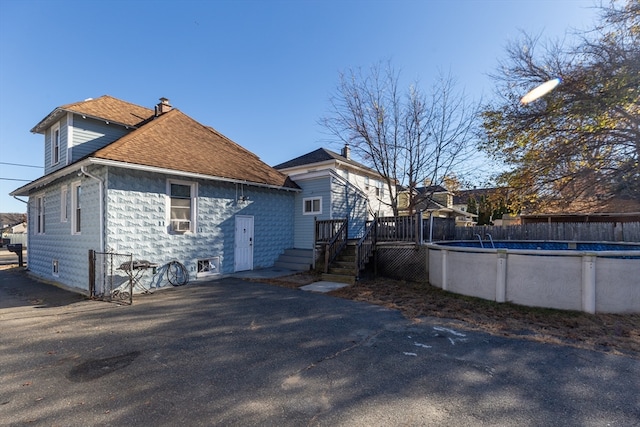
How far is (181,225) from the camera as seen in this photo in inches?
371

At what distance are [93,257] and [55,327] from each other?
2.69m

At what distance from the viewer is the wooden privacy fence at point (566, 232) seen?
1098cm

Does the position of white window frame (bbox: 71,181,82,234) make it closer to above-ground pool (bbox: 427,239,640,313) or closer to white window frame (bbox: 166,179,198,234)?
white window frame (bbox: 166,179,198,234)

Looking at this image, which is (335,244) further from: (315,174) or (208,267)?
(208,267)

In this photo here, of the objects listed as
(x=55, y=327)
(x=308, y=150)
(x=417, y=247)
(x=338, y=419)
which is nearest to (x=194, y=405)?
(x=338, y=419)

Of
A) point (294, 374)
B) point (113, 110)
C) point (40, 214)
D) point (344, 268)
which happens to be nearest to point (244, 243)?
point (344, 268)

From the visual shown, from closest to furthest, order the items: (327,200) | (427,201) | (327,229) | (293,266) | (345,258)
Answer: (345,258)
(327,229)
(293,266)
(327,200)
(427,201)

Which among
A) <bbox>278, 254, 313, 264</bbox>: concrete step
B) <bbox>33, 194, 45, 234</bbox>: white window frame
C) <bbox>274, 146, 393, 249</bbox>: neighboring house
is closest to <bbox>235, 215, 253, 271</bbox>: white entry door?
<bbox>278, 254, 313, 264</bbox>: concrete step

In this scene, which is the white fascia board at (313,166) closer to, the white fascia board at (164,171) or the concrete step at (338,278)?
the white fascia board at (164,171)

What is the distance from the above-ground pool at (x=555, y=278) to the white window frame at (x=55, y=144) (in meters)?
13.1

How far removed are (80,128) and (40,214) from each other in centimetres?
484

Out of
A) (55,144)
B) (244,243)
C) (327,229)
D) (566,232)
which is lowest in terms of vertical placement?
(244,243)

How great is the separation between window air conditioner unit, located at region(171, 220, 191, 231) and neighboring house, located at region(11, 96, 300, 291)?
0.03m

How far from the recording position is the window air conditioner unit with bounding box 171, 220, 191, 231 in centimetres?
923
